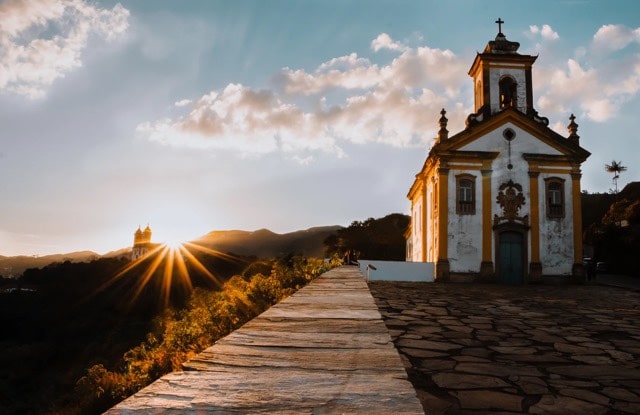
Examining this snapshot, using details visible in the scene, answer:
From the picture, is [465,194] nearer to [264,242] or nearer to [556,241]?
A: [556,241]

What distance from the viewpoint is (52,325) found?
61750mm

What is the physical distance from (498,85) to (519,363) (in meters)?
21.4

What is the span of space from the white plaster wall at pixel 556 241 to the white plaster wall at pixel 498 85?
4.53 m

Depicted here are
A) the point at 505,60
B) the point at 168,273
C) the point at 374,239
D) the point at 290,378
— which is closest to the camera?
the point at 290,378

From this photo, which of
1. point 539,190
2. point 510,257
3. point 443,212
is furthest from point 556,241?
point 443,212

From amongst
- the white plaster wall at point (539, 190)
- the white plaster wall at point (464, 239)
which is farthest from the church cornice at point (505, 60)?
the white plaster wall at point (464, 239)

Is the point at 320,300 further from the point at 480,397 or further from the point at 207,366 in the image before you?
the point at 207,366

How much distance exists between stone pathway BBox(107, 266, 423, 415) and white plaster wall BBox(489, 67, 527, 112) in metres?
21.4

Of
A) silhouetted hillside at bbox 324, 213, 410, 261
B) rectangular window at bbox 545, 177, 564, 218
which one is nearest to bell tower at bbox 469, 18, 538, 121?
rectangular window at bbox 545, 177, 564, 218

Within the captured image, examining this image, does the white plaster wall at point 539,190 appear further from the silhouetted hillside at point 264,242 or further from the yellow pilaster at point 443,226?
the silhouetted hillside at point 264,242

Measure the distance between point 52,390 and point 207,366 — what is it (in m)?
47.7

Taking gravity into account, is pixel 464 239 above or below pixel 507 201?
below

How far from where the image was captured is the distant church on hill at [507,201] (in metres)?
19.2

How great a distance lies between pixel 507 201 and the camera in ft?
64.0
